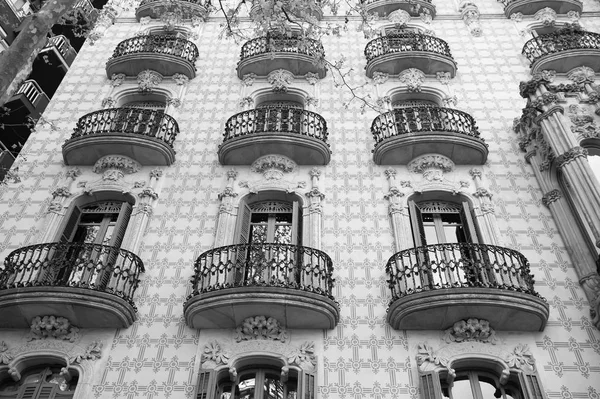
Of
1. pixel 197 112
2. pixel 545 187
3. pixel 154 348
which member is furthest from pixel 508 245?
pixel 197 112

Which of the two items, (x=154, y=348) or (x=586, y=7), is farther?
(x=586, y=7)

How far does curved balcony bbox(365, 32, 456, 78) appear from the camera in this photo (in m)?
15.1

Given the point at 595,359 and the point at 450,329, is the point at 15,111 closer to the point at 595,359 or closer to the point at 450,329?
the point at 450,329

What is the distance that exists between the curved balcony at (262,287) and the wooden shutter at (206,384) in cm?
92

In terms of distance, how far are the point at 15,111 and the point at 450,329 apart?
13614 millimetres

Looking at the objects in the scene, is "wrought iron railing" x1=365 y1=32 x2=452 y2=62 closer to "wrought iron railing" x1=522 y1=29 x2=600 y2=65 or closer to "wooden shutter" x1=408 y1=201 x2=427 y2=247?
"wrought iron railing" x1=522 y1=29 x2=600 y2=65

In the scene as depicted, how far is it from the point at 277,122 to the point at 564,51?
7.83 m

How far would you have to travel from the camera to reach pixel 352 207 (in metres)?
11.8

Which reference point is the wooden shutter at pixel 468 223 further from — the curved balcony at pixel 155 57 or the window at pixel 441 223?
the curved balcony at pixel 155 57

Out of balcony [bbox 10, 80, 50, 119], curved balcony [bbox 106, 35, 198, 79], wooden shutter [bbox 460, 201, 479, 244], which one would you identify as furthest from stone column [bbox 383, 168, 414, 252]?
balcony [bbox 10, 80, 50, 119]

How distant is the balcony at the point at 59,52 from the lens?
682 inches

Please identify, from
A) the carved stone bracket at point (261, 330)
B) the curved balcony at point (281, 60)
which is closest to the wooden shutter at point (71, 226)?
the carved stone bracket at point (261, 330)

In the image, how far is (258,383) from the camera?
9156mm

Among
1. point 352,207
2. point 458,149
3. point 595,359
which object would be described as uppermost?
point 458,149
